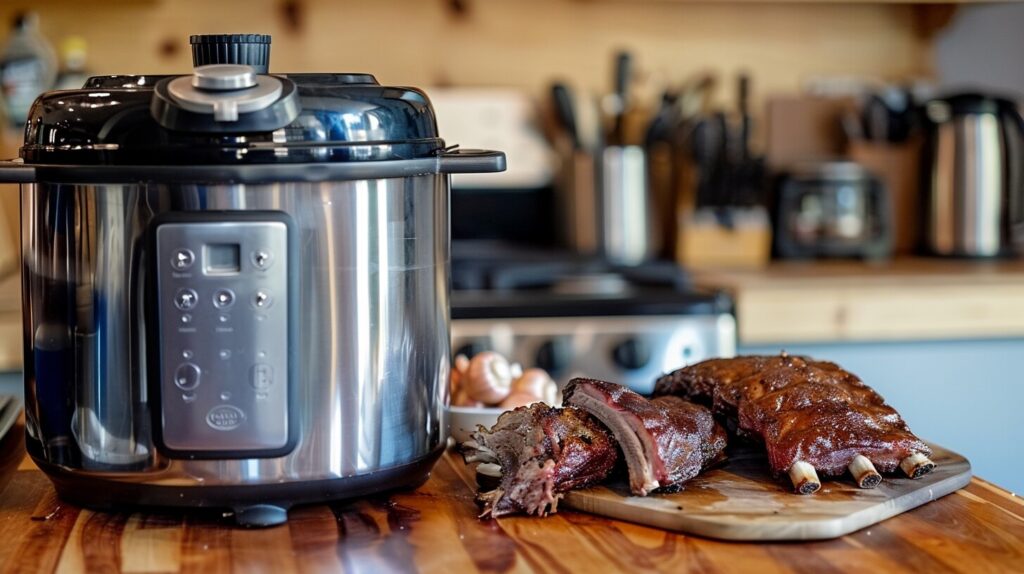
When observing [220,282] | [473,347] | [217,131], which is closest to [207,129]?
[217,131]

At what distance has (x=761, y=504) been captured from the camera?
94 centimetres

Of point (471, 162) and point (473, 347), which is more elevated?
point (471, 162)

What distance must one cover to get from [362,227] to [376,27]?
→ 6.48 ft

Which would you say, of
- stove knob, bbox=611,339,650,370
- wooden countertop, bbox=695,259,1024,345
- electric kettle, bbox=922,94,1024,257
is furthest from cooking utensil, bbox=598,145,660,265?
electric kettle, bbox=922,94,1024,257

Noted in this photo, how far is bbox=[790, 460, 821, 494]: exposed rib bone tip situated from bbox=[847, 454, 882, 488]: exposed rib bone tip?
0.04 m

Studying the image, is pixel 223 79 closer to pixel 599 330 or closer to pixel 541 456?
pixel 541 456

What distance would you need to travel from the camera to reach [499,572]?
836 mm

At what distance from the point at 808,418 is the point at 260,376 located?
1.45 feet

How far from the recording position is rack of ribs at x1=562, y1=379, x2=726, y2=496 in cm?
96

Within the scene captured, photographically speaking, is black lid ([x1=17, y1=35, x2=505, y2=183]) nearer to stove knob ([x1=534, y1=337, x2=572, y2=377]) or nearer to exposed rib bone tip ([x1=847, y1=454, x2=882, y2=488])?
exposed rib bone tip ([x1=847, y1=454, x2=882, y2=488])

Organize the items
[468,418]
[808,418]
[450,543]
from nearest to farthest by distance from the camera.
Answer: [450,543], [808,418], [468,418]

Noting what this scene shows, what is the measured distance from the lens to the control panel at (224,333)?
0.91 meters

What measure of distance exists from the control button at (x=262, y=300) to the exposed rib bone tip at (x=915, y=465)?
52 cm

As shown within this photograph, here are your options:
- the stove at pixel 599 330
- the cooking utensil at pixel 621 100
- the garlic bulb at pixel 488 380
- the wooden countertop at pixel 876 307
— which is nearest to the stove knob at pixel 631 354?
the stove at pixel 599 330
